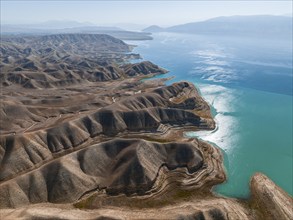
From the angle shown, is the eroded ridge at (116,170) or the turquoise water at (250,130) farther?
the turquoise water at (250,130)

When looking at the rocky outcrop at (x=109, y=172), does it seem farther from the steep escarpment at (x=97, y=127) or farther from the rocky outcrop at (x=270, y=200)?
the steep escarpment at (x=97, y=127)

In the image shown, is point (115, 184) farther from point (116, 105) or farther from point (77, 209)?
point (116, 105)

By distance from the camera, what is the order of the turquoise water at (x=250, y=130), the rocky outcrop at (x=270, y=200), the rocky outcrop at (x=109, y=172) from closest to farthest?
the rocky outcrop at (x=270, y=200)
the rocky outcrop at (x=109, y=172)
the turquoise water at (x=250, y=130)

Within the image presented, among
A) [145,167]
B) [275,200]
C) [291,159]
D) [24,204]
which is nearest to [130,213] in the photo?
[145,167]

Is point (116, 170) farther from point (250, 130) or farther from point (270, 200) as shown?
point (250, 130)

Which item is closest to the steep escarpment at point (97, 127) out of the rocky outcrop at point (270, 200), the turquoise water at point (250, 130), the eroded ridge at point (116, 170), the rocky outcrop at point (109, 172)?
the eroded ridge at point (116, 170)

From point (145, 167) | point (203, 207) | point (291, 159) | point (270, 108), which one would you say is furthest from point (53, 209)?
point (270, 108)

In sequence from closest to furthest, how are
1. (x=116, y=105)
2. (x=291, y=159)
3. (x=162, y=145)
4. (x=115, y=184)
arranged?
(x=115, y=184) → (x=162, y=145) → (x=291, y=159) → (x=116, y=105)

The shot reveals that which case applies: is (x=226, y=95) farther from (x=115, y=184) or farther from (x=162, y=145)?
(x=115, y=184)

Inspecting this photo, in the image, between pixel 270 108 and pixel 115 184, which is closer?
pixel 115 184

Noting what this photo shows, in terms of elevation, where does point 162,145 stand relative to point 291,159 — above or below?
above

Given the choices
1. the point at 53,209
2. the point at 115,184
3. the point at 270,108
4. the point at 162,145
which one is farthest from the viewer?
the point at 270,108
